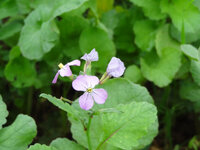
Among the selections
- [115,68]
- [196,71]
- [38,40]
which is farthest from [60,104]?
[38,40]

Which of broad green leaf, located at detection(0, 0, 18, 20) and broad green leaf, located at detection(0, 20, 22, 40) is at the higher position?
broad green leaf, located at detection(0, 0, 18, 20)

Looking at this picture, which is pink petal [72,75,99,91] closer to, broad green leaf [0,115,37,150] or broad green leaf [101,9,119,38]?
broad green leaf [0,115,37,150]

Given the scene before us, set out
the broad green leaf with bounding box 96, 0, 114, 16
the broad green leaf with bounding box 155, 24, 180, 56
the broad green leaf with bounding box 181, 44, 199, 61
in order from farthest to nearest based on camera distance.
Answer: the broad green leaf with bounding box 96, 0, 114, 16 < the broad green leaf with bounding box 155, 24, 180, 56 < the broad green leaf with bounding box 181, 44, 199, 61

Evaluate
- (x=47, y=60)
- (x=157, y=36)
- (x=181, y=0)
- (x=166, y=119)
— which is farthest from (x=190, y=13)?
(x=47, y=60)

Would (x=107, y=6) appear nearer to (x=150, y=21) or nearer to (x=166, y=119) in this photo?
(x=150, y=21)

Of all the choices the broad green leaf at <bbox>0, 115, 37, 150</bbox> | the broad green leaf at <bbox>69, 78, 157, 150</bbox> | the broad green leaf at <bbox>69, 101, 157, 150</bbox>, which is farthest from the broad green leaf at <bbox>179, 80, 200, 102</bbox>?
the broad green leaf at <bbox>0, 115, 37, 150</bbox>

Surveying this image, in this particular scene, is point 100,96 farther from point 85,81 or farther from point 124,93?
point 124,93

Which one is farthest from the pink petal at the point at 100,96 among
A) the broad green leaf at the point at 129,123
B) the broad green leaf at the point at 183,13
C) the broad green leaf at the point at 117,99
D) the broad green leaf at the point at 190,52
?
the broad green leaf at the point at 183,13
